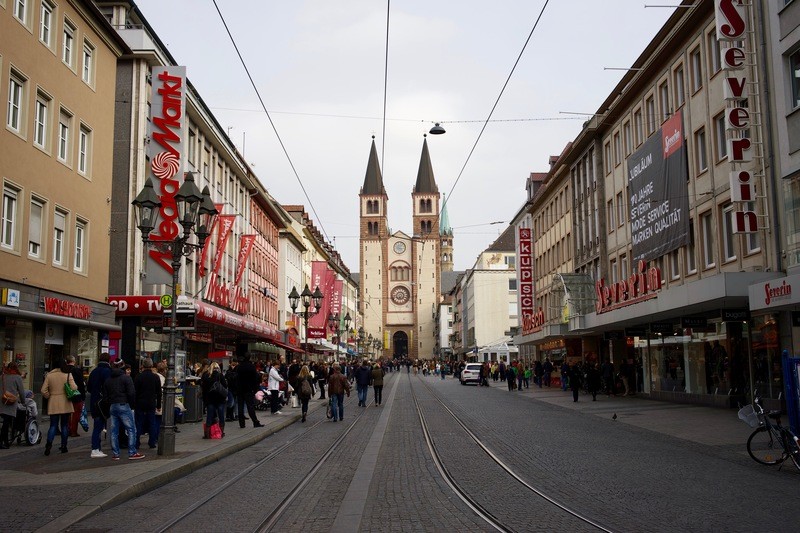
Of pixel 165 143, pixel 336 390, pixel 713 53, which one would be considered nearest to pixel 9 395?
pixel 336 390

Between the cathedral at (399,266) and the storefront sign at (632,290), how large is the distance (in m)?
101

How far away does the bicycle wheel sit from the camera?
42.9 ft

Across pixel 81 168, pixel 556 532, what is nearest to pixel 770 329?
pixel 556 532

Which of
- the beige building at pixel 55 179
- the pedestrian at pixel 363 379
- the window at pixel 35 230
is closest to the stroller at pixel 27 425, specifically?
the beige building at pixel 55 179

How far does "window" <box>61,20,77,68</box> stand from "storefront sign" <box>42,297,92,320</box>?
6865 millimetres

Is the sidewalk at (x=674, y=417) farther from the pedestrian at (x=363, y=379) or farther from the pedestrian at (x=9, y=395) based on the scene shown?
the pedestrian at (x=9, y=395)

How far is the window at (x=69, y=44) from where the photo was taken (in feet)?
78.2

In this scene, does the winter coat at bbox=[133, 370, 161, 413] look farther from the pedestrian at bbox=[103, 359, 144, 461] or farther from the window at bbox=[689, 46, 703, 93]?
the window at bbox=[689, 46, 703, 93]

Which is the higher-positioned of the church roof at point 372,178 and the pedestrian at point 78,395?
the church roof at point 372,178

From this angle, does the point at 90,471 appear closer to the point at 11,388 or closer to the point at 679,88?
the point at 11,388

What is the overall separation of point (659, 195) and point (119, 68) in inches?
801

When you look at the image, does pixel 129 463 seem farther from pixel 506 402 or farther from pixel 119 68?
pixel 506 402

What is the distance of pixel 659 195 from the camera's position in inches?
1215

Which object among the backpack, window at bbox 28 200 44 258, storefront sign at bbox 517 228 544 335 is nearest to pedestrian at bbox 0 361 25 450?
window at bbox 28 200 44 258
